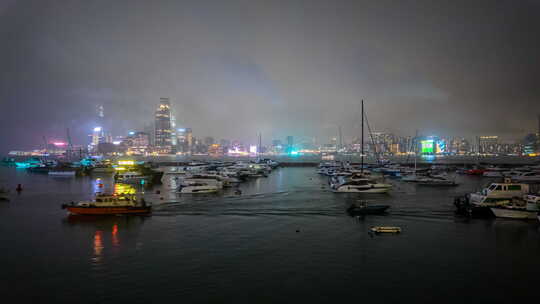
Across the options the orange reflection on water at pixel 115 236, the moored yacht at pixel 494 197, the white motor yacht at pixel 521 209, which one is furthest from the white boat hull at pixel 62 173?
the white motor yacht at pixel 521 209

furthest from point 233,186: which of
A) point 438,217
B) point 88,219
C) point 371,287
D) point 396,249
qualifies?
point 371,287

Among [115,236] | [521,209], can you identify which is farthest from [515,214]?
[115,236]

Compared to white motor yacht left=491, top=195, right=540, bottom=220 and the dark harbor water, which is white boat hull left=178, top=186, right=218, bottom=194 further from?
white motor yacht left=491, top=195, right=540, bottom=220

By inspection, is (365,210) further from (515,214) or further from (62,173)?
(62,173)

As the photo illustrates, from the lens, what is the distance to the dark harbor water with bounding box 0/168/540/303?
15.1 metres

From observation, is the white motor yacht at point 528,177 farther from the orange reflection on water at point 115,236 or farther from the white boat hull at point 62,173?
the white boat hull at point 62,173

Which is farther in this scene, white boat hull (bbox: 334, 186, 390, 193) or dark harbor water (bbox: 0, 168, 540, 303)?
white boat hull (bbox: 334, 186, 390, 193)

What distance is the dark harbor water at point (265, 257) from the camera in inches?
594

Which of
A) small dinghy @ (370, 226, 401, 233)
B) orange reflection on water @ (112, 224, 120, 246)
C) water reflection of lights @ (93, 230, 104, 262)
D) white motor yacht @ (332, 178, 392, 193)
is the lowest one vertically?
water reflection of lights @ (93, 230, 104, 262)

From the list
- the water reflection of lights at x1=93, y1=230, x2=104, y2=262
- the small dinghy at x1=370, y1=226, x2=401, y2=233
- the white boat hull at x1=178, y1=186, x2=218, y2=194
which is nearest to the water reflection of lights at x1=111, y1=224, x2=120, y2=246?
the water reflection of lights at x1=93, y1=230, x2=104, y2=262

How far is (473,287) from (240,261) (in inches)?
471

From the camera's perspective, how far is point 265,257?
19.6 metres

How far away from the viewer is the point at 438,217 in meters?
29.9

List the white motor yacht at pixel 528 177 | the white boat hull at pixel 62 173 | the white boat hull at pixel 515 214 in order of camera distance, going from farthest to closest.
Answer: the white boat hull at pixel 62 173 < the white motor yacht at pixel 528 177 < the white boat hull at pixel 515 214
